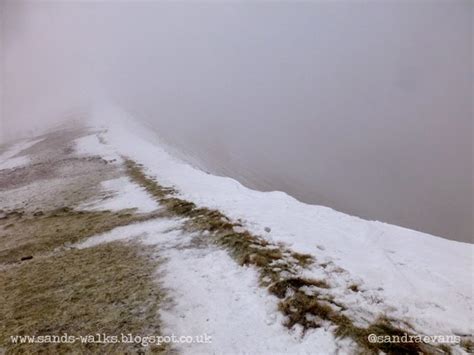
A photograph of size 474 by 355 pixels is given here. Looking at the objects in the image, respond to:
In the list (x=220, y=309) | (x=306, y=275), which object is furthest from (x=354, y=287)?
(x=220, y=309)

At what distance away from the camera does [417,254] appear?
847 centimetres

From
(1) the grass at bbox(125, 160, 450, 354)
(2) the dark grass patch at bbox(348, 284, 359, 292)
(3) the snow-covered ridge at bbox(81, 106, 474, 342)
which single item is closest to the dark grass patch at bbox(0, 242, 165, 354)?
(1) the grass at bbox(125, 160, 450, 354)

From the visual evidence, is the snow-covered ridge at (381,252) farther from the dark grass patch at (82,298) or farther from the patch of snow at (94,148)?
the patch of snow at (94,148)

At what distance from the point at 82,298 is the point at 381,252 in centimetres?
734

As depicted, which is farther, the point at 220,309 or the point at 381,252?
the point at 381,252

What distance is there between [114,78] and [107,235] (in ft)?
455

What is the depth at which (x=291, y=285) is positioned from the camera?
707cm

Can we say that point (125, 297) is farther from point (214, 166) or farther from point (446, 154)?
point (446, 154)

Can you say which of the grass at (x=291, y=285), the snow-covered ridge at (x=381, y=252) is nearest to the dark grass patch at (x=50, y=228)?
the grass at (x=291, y=285)

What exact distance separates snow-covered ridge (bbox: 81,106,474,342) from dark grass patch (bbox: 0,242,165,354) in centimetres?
376

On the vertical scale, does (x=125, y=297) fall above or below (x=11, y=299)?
above

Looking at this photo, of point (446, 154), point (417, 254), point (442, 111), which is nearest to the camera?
point (417, 254)

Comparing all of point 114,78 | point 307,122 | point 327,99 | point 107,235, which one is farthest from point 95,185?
point 114,78

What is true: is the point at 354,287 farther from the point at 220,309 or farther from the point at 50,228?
the point at 50,228
